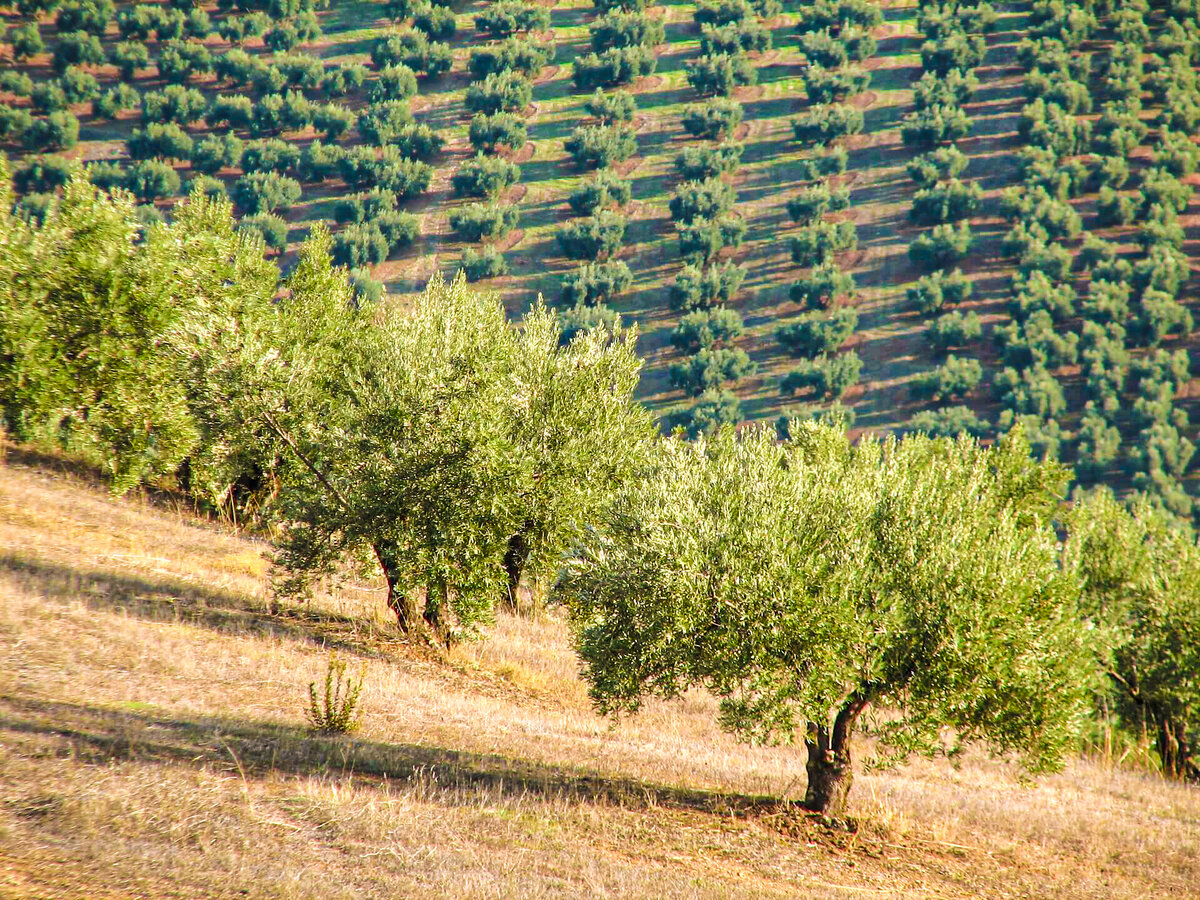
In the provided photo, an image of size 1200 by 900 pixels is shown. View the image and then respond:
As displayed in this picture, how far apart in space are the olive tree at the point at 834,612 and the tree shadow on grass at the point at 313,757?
5.76ft

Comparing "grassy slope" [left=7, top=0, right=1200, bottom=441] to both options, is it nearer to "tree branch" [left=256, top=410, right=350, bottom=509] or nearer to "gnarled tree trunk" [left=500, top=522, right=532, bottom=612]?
"gnarled tree trunk" [left=500, top=522, right=532, bottom=612]

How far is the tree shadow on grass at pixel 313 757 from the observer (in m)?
13.9

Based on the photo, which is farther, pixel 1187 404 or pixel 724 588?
pixel 1187 404

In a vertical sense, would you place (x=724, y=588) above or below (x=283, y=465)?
below

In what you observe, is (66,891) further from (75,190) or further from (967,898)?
(75,190)

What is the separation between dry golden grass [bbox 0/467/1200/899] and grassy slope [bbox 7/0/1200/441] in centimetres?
7634

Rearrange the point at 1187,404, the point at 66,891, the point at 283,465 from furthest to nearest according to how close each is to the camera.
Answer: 1. the point at 1187,404
2. the point at 283,465
3. the point at 66,891

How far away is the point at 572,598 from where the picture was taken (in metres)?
19.0

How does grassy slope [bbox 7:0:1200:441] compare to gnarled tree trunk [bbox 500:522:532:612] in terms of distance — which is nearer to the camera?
gnarled tree trunk [bbox 500:522:532:612]

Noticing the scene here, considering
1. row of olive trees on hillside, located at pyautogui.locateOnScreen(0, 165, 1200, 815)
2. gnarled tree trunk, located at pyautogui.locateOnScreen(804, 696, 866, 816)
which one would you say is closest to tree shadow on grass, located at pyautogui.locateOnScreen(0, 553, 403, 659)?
row of olive trees on hillside, located at pyautogui.locateOnScreen(0, 165, 1200, 815)

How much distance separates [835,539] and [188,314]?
62.9 feet

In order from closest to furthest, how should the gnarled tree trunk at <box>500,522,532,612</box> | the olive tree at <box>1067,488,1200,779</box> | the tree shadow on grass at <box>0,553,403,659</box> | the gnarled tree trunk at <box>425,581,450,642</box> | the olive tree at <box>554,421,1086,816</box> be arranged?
the olive tree at <box>554,421,1086,816</box> < the tree shadow on grass at <box>0,553,403,659</box> < the gnarled tree trunk at <box>425,581,450,642</box> < the olive tree at <box>1067,488,1200,779</box> < the gnarled tree trunk at <box>500,522,532,612</box>

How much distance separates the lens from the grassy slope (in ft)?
341

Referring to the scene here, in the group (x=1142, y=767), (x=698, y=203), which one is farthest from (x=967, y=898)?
(x=698, y=203)
